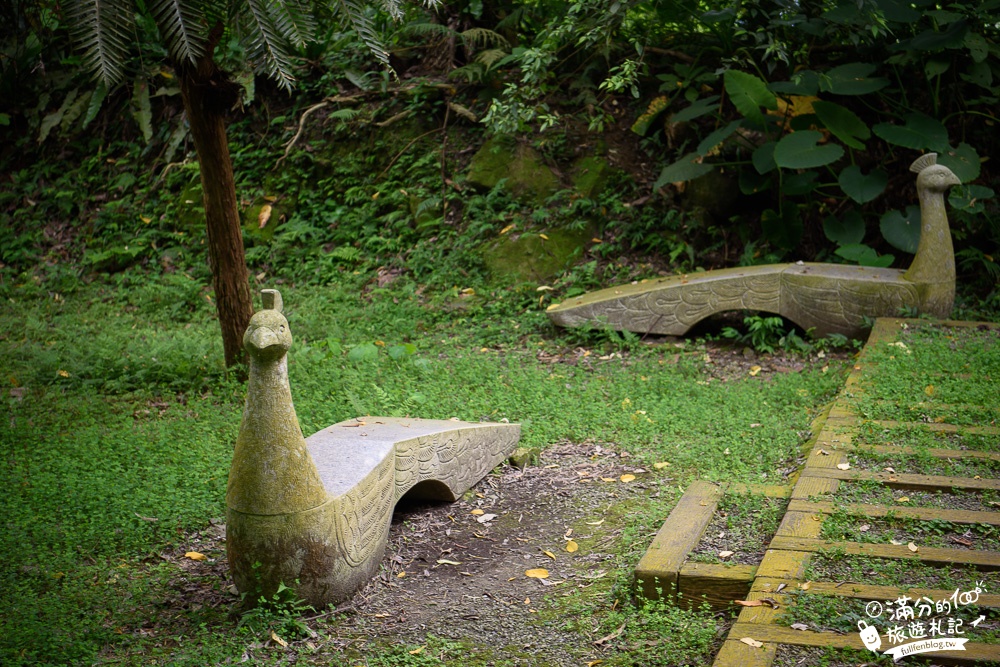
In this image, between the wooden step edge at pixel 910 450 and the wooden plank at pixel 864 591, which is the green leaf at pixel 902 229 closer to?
the wooden step edge at pixel 910 450

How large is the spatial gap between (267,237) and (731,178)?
547cm

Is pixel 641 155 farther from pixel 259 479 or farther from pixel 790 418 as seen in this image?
pixel 259 479

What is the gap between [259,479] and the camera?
11.7ft

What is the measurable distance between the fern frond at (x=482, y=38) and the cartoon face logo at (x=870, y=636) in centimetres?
863

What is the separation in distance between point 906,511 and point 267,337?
2.89 metres

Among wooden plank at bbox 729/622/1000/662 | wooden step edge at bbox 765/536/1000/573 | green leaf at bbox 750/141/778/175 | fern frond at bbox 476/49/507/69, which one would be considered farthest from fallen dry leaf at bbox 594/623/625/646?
fern frond at bbox 476/49/507/69

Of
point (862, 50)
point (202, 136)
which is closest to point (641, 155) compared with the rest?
point (862, 50)

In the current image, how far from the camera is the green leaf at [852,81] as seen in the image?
7.98 metres

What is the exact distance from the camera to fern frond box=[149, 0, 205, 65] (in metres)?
3.48

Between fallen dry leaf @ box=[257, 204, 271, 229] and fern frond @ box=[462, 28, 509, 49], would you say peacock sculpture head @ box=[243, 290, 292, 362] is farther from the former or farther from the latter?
fern frond @ box=[462, 28, 509, 49]

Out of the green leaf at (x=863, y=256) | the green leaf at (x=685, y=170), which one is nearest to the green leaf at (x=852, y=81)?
the green leaf at (x=685, y=170)

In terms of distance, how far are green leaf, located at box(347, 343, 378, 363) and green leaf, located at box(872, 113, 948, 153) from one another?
4920mm

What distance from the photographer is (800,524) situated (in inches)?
149

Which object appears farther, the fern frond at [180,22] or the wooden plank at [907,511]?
the wooden plank at [907,511]
